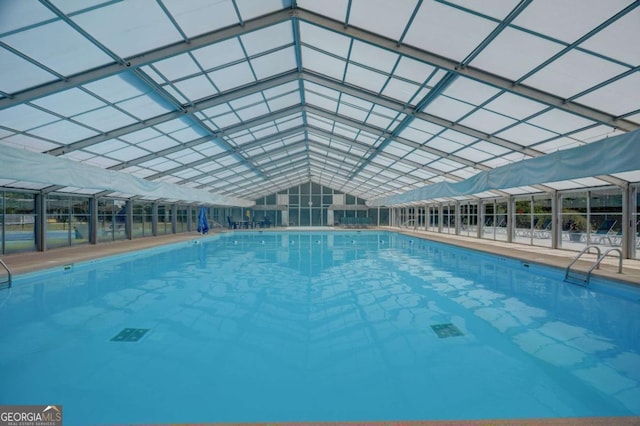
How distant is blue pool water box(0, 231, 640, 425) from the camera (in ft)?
8.42

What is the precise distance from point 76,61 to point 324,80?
5.10 metres

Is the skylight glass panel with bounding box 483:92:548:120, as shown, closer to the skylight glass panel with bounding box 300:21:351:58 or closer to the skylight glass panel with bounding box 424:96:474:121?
the skylight glass panel with bounding box 424:96:474:121

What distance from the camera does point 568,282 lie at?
6.71 meters

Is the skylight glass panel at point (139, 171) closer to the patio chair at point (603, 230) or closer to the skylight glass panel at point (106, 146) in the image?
the skylight glass panel at point (106, 146)

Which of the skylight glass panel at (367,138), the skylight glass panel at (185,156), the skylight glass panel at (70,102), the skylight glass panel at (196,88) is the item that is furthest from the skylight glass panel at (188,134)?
the skylight glass panel at (367,138)

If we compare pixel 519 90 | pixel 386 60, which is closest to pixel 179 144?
pixel 386 60

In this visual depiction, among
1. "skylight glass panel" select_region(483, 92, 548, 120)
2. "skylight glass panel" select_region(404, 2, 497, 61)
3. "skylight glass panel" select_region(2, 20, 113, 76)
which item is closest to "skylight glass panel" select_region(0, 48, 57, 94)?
"skylight glass panel" select_region(2, 20, 113, 76)

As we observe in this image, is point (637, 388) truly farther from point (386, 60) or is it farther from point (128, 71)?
point (128, 71)

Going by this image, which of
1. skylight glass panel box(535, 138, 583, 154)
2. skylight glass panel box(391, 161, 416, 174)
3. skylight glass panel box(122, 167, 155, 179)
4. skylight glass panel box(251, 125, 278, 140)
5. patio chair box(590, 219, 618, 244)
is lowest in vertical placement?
patio chair box(590, 219, 618, 244)

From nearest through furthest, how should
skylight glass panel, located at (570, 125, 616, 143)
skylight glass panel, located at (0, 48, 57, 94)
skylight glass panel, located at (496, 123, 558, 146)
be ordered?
skylight glass panel, located at (0, 48, 57, 94) → skylight glass panel, located at (570, 125, 616, 143) → skylight glass panel, located at (496, 123, 558, 146)

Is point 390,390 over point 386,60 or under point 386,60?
under

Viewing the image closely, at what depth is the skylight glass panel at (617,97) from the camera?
5.03 meters

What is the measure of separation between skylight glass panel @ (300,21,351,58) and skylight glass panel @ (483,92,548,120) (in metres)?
3.04

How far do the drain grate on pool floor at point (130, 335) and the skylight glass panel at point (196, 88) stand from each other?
4.91m
